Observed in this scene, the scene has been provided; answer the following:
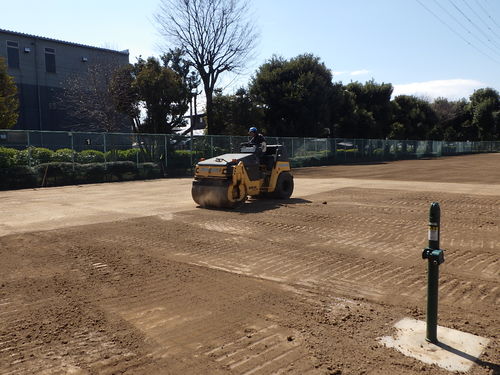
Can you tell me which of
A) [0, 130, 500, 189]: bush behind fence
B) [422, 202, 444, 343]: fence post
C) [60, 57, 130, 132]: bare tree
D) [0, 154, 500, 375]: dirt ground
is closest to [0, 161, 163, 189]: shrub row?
[0, 130, 500, 189]: bush behind fence

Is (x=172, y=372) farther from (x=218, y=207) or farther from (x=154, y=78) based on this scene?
(x=154, y=78)

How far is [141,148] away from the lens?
890 inches

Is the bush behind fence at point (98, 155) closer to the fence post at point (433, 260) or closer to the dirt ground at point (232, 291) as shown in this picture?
the dirt ground at point (232, 291)

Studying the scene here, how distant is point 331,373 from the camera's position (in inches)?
A: 120

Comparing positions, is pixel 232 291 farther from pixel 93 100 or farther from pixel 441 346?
pixel 93 100

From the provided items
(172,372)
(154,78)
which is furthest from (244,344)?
(154,78)

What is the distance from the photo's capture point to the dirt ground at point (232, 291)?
129 inches

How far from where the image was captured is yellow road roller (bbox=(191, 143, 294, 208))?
10352mm

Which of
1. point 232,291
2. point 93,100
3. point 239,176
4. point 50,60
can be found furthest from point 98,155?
point 232,291

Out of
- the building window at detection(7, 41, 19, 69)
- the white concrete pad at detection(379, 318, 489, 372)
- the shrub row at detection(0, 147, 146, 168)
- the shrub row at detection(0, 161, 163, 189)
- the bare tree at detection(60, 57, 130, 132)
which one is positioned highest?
the building window at detection(7, 41, 19, 69)

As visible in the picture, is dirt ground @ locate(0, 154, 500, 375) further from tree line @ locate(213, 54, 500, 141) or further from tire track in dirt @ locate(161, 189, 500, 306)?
tree line @ locate(213, 54, 500, 141)

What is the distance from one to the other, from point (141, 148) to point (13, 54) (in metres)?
15.5

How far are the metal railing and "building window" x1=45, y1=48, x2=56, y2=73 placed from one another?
14.9 m

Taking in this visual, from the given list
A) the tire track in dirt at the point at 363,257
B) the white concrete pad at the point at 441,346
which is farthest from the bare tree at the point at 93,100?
the white concrete pad at the point at 441,346
